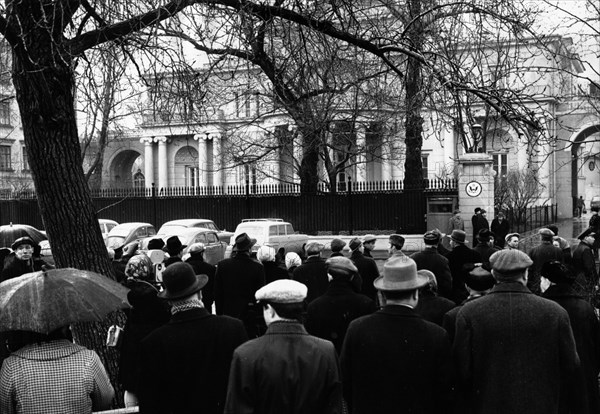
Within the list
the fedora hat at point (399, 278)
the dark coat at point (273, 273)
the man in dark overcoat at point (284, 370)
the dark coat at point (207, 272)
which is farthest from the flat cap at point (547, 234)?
the man in dark overcoat at point (284, 370)

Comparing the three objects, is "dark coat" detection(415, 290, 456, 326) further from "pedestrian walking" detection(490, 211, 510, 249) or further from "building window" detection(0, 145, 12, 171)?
"building window" detection(0, 145, 12, 171)

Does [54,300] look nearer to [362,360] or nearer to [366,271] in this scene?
[362,360]

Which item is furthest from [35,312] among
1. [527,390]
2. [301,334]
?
[527,390]

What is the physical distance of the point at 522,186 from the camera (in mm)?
39938

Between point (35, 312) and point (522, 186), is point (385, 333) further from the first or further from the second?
point (522, 186)

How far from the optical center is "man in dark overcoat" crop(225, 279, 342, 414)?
3812 millimetres

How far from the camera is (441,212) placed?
86.2 feet

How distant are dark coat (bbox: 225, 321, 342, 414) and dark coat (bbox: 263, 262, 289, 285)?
5.59 meters

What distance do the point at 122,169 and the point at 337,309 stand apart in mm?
67482

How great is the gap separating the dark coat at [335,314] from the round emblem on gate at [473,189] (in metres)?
19.7

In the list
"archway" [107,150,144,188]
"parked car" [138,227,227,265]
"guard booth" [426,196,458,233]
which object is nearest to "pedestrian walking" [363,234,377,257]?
"parked car" [138,227,227,265]

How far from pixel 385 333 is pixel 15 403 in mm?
2218

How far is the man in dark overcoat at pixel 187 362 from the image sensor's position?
4488 mm

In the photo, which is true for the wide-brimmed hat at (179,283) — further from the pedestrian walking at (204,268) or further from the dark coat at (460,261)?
the dark coat at (460,261)
